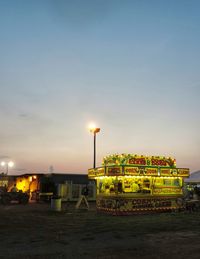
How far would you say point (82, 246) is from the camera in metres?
10.2

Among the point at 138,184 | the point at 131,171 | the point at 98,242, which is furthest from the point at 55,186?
the point at 98,242

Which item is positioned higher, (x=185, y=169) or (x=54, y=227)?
(x=185, y=169)

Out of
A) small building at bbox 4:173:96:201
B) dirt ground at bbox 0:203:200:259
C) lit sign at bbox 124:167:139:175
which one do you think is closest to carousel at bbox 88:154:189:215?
lit sign at bbox 124:167:139:175

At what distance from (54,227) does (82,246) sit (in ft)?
16.1

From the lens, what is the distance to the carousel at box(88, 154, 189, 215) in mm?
21875

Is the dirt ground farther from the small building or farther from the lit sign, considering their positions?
the small building

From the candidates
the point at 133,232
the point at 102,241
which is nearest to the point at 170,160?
the point at 133,232

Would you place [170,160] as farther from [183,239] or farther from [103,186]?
[183,239]

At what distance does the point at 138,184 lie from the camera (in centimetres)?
2381

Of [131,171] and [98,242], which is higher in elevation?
[131,171]

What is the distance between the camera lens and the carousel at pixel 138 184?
2188 centimetres

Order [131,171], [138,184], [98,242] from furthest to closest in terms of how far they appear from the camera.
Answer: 1. [138,184]
2. [131,171]
3. [98,242]

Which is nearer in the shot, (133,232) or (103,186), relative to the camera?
(133,232)

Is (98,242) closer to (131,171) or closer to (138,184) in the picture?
(131,171)
